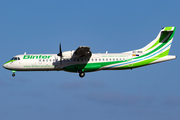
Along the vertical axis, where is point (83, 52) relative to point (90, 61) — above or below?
above

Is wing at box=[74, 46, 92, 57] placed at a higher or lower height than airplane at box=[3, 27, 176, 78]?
higher

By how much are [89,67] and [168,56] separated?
8.70 m

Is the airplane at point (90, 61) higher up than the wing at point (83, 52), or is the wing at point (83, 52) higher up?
the wing at point (83, 52)

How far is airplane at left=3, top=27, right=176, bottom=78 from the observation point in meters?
29.4

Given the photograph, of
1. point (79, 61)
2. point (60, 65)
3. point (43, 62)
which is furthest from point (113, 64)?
point (43, 62)

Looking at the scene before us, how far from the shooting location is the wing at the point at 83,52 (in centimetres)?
2720

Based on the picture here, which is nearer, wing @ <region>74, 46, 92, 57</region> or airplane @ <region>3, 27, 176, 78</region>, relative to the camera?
wing @ <region>74, 46, 92, 57</region>

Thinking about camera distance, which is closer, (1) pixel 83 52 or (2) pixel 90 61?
(1) pixel 83 52

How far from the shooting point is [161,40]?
102 feet

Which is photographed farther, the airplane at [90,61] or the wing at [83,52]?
the airplane at [90,61]

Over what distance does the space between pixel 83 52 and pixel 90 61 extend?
1611 mm

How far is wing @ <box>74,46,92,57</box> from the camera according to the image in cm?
2720

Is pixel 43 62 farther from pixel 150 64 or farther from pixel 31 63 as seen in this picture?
pixel 150 64

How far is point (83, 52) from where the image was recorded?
2842 centimetres
